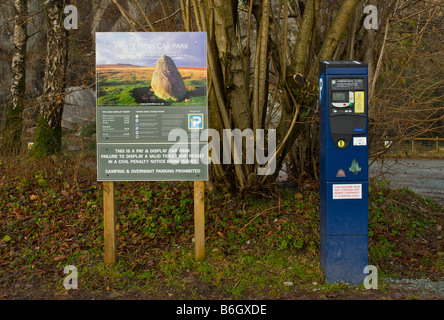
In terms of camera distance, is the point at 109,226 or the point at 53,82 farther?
the point at 53,82

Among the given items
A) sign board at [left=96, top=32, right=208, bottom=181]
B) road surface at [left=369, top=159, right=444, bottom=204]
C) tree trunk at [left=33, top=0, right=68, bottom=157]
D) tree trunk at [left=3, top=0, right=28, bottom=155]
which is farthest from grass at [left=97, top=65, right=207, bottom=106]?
tree trunk at [left=3, top=0, right=28, bottom=155]

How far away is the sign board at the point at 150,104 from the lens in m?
4.86

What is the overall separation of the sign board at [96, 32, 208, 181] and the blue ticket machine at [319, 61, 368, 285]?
5.05ft

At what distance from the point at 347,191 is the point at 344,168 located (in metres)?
0.25

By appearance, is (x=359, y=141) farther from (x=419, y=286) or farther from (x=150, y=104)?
(x=150, y=104)

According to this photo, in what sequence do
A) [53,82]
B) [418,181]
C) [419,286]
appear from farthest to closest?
[418,181]
[53,82]
[419,286]

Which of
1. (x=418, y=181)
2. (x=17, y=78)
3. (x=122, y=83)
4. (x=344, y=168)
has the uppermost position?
(x=17, y=78)

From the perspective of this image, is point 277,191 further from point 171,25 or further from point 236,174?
point 171,25

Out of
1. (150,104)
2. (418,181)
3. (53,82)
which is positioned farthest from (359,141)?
(418,181)

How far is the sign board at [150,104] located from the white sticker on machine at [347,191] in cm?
169

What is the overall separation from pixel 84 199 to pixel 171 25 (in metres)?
3.77

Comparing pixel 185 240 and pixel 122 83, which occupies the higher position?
pixel 122 83

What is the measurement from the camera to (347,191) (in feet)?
14.2

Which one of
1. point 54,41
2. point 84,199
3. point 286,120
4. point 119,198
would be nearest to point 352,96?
point 286,120
